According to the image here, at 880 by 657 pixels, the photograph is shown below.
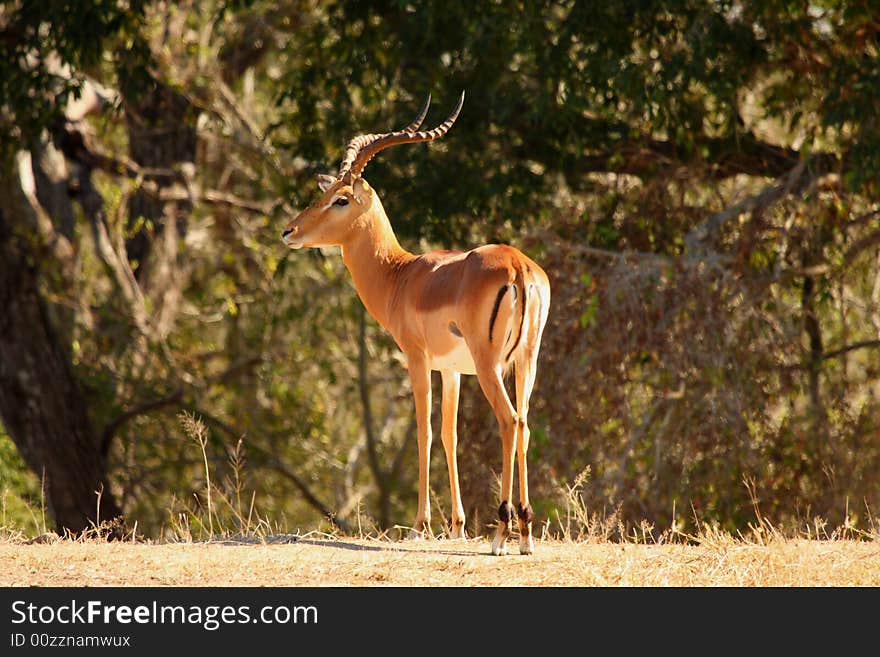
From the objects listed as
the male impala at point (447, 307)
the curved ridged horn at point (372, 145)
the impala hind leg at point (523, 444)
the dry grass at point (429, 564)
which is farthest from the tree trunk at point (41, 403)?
the impala hind leg at point (523, 444)

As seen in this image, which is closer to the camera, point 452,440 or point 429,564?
point 429,564

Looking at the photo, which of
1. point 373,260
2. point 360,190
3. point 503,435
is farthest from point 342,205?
point 503,435

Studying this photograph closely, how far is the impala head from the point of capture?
762 centimetres

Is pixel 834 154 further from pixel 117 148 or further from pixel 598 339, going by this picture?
pixel 117 148

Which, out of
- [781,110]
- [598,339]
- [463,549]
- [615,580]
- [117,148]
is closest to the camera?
[615,580]

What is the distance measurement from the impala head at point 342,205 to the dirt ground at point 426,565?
1.69m

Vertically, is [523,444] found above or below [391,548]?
above

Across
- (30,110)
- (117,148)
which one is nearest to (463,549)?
(30,110)

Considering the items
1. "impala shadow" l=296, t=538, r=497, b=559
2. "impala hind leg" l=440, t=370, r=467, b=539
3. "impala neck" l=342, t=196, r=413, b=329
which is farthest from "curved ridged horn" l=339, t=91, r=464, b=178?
"impala shadow" l=296, t=538, r=497, b=559

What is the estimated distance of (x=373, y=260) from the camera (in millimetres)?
7750

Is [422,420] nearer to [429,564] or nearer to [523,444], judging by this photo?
[523,444]

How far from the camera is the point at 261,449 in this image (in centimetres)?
1583

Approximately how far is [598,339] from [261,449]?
6.05 meters

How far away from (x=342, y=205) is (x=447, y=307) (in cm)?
109
